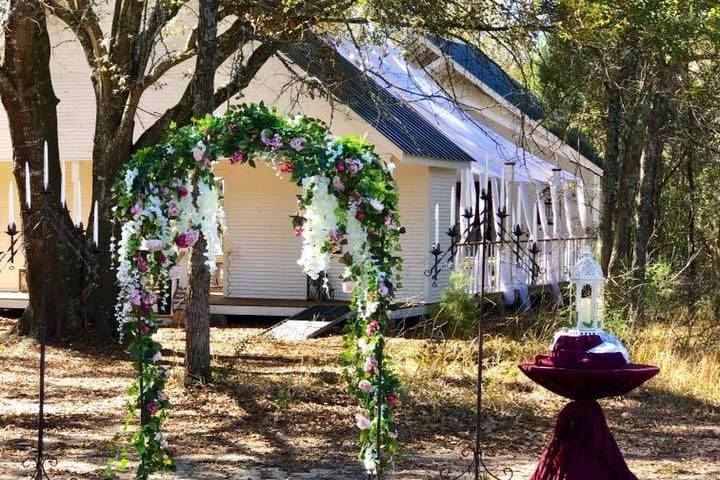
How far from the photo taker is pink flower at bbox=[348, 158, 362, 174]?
7090 mm

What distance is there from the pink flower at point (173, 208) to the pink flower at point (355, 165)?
1215 mm

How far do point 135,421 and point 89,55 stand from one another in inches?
234

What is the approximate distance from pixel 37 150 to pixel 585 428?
9.60 m

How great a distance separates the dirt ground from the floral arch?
112 centimetres

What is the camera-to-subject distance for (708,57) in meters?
14.2

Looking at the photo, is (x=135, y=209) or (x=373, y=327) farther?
(x=373, y=327)

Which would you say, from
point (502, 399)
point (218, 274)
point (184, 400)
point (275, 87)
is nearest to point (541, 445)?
point (502, 399)

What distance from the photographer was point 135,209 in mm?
7223

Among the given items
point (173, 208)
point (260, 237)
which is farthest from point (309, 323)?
point (173, 208)

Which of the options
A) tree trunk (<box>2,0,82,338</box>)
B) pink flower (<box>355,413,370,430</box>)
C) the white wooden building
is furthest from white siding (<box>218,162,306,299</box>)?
pink flower (<box>355,413,370,430</box>)

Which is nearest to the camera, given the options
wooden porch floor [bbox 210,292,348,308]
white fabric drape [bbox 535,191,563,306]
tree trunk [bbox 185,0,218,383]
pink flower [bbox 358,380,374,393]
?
pink flower [bbox 358,380,374,393]

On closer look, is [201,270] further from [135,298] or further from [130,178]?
[130,178]

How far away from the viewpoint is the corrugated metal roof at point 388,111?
15.3m

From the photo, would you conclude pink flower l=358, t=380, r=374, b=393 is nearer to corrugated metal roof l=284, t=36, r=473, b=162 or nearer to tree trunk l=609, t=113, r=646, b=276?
corrugated metal roof l=284, t=36, r=473, b=162
